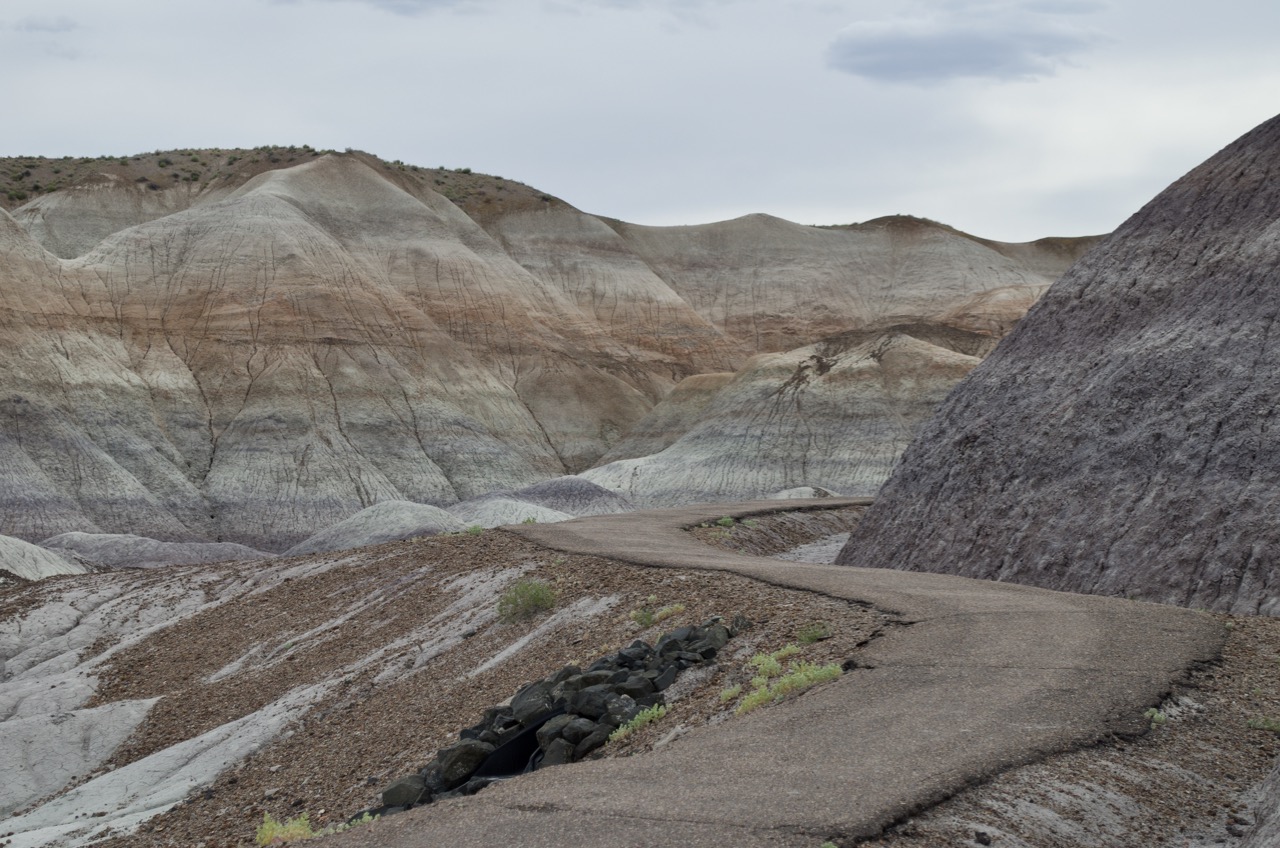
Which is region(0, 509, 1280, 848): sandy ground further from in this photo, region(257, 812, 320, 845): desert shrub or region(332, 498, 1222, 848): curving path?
region(257, 812, 320, 845): desert shrub

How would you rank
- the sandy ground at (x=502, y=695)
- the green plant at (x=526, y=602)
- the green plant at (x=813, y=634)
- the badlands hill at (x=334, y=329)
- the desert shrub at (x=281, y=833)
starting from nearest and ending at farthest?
the sandy ground at (x=502, y=695), the desert shrub at (x=281, y=833), the green plant at (x=813, y=634), the green plant at (x=526, y=602), the badlands hill at (x=334, y=329)

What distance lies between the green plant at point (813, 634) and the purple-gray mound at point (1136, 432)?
7.31m

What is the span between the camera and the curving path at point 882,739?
7.56 meters

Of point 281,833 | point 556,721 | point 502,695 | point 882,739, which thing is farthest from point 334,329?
point 882,739

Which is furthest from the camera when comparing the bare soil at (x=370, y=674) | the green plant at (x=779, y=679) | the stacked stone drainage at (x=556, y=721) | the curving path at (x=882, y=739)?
the bare soil at (x=370, y=674)

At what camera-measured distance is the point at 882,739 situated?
897cm

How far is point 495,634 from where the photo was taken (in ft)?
57.1

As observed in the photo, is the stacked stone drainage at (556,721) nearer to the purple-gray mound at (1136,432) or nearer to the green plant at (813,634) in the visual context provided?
the green plant at (813,634)

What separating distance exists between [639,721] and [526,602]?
269 inches

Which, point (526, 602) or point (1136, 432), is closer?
point (526, 602)

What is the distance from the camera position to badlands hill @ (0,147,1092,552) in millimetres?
56594

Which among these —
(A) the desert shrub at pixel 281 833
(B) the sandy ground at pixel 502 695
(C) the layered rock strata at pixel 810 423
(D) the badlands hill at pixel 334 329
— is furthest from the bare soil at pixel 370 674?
(C) the layered rock strata at pixel 810 423

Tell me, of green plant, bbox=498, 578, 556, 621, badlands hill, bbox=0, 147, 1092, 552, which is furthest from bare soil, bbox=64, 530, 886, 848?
A: badlands hill, bbox=0, 147, 1092, 552

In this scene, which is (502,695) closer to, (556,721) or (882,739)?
(556,721)
